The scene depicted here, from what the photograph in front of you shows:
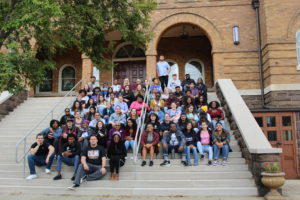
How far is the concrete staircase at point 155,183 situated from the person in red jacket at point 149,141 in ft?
0.95

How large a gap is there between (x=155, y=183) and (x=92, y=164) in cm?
162

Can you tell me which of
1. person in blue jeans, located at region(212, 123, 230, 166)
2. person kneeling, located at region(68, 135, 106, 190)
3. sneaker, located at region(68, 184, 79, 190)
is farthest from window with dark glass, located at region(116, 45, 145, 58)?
sneaker, located at region(68, 184, 79, 190)

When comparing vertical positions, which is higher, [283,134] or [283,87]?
[283,87]

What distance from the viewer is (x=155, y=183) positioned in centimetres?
688

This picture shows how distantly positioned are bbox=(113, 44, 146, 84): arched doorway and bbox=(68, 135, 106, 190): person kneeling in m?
10.6

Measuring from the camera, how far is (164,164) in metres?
7.48

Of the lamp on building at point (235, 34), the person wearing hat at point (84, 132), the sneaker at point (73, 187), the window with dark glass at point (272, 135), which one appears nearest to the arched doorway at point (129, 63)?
the lamp on building at point (235, 34)

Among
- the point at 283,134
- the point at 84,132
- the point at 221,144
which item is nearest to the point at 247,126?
the point at 221,144

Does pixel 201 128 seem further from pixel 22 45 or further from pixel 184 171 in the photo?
pixel 22 45

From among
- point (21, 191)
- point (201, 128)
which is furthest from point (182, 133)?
point (21, 191)

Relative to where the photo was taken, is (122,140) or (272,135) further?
(272,135)

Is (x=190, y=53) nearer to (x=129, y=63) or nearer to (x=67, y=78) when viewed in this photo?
(x=129, y=63)

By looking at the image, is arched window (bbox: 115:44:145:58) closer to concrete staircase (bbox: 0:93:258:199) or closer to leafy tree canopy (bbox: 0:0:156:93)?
leafy tree canopy (bbox: 0:0:156:93)

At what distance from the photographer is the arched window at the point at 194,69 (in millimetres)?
17141
